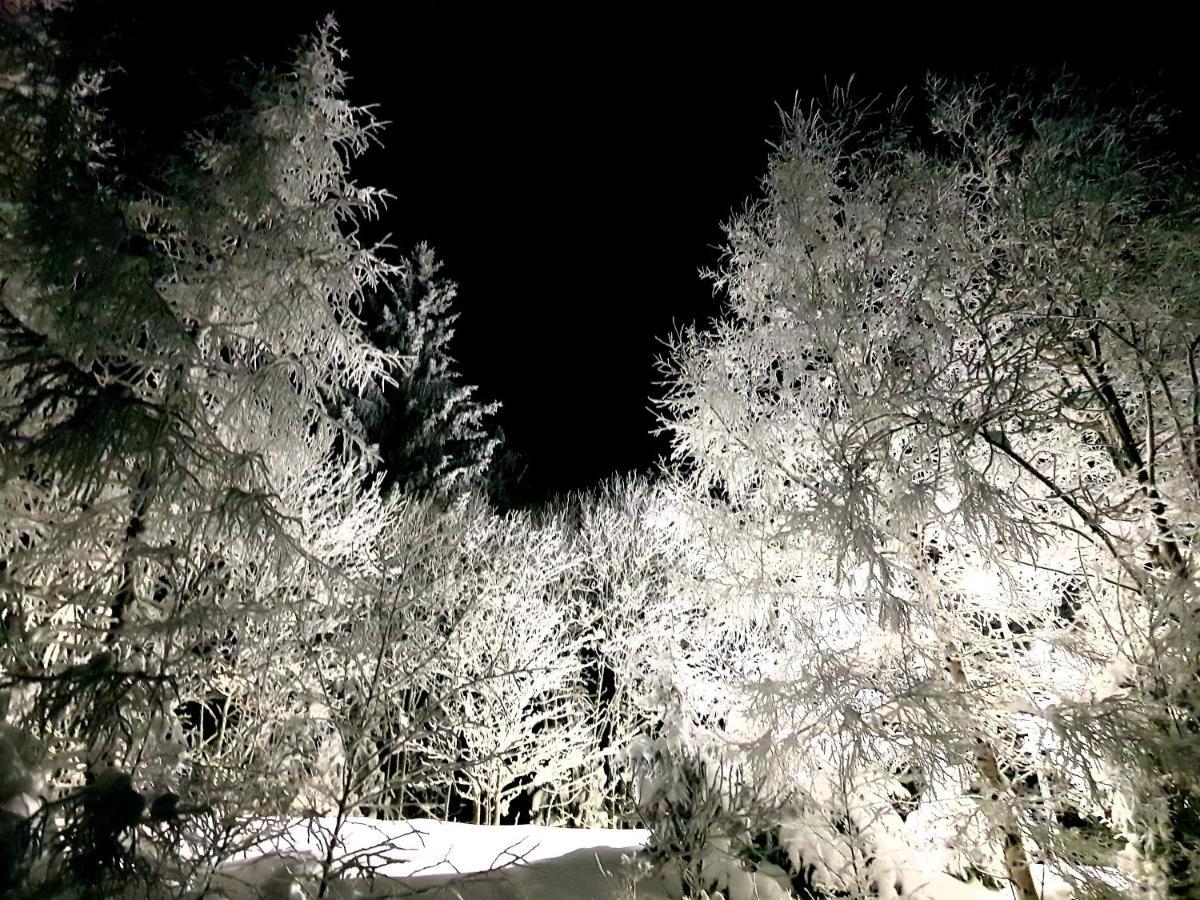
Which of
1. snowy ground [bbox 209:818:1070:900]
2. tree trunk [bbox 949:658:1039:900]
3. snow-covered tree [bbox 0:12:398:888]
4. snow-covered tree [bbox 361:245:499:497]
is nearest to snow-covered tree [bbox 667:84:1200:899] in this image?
tree trunk [bbox 949:658:1039:900]

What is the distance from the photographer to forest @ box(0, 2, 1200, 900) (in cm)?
405

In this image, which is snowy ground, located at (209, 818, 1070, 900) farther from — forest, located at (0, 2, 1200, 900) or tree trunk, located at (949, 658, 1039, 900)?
tree trunk, located at (949, 658, 1039, 900)

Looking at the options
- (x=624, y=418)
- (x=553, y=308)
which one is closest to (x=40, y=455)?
(x=624, y=418)

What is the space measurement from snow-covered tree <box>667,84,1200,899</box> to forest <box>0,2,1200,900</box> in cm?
4

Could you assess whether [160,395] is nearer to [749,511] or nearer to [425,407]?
[749,511]

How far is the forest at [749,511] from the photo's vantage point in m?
4.05

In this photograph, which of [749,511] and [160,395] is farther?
[749,511]

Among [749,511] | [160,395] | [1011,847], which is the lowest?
[1011,847]

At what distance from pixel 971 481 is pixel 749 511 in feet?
7.52

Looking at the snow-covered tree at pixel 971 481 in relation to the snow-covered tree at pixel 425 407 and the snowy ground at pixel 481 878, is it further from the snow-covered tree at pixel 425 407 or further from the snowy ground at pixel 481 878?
the snow-covered tree at pixel 425 407

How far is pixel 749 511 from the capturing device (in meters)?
7.43

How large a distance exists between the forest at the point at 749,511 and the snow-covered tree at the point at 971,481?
4cm

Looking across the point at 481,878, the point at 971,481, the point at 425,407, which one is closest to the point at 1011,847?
the point at 971,481

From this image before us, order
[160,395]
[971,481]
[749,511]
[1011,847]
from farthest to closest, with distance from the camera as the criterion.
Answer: [749,511] → [1011,847] → [971,481] → [160,395]
